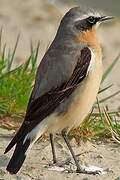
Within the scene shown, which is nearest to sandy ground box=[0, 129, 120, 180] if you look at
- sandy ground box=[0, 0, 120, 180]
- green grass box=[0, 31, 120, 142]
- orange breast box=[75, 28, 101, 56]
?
sandy ground box=[0, 0, 120, 180]

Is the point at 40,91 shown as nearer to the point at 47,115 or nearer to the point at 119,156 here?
the point at 47,115

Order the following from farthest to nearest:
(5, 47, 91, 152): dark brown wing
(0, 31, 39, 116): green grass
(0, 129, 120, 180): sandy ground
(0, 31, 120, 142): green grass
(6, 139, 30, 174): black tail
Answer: (0, 31, 39, 116): green grass → (0, 31, 120, 142): green grass → (0, 129, 120, 180): sandy ground → (5, 47, 91, 152): dark brown wing → (6, 139, 30, 174): black tail

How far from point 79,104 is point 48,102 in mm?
289

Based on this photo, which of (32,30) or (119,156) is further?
(32,30)

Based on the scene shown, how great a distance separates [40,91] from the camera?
6512 millimetres

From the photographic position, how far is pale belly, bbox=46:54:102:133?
661 centimetres

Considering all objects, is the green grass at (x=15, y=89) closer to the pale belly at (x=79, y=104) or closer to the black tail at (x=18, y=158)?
the pale belly at (x=79, y=104)

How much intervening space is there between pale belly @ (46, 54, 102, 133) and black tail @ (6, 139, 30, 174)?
0.30 m

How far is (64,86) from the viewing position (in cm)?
652

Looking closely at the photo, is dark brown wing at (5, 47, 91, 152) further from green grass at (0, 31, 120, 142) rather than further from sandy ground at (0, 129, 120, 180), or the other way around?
green grass at (0, 31, 120, 142)

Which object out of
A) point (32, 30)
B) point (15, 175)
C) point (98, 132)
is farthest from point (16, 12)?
point (15, 175)

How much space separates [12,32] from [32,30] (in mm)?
380

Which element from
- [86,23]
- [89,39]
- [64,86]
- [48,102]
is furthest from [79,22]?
[48,102]

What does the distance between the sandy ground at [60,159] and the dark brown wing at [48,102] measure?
39 centimetres
